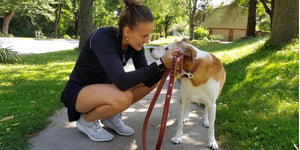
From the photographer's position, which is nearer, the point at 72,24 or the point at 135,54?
the point at 135,54

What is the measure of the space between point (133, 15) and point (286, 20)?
624 cm

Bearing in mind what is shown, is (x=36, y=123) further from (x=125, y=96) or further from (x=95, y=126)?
(x=125, y=96)

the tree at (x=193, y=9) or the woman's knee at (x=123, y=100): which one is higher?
the tree at (x=193, y=9)

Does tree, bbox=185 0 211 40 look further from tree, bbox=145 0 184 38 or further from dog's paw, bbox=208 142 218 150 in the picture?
dog's paw, bbox=208 142 218 150

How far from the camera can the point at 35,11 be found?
1387 inches

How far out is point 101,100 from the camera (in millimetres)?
2660

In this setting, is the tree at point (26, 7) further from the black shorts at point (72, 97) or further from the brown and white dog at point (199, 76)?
the brown and white dog at point (199, 76)

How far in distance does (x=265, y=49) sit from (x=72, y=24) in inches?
1930

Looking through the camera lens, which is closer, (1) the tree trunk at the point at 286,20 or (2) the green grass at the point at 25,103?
(2) the green grass at the point at 25,103

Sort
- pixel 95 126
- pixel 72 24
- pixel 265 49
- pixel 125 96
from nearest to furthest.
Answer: pixel 125 96 → pixel 95 126 → pixel 265 49 → pixel 72 24

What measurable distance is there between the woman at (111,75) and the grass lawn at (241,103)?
78cm

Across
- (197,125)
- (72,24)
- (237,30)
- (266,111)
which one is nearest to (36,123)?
(197,125)

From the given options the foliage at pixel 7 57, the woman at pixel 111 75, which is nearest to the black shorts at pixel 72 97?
the woman at pixel 111 75

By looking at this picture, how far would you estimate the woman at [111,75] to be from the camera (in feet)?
8.27
